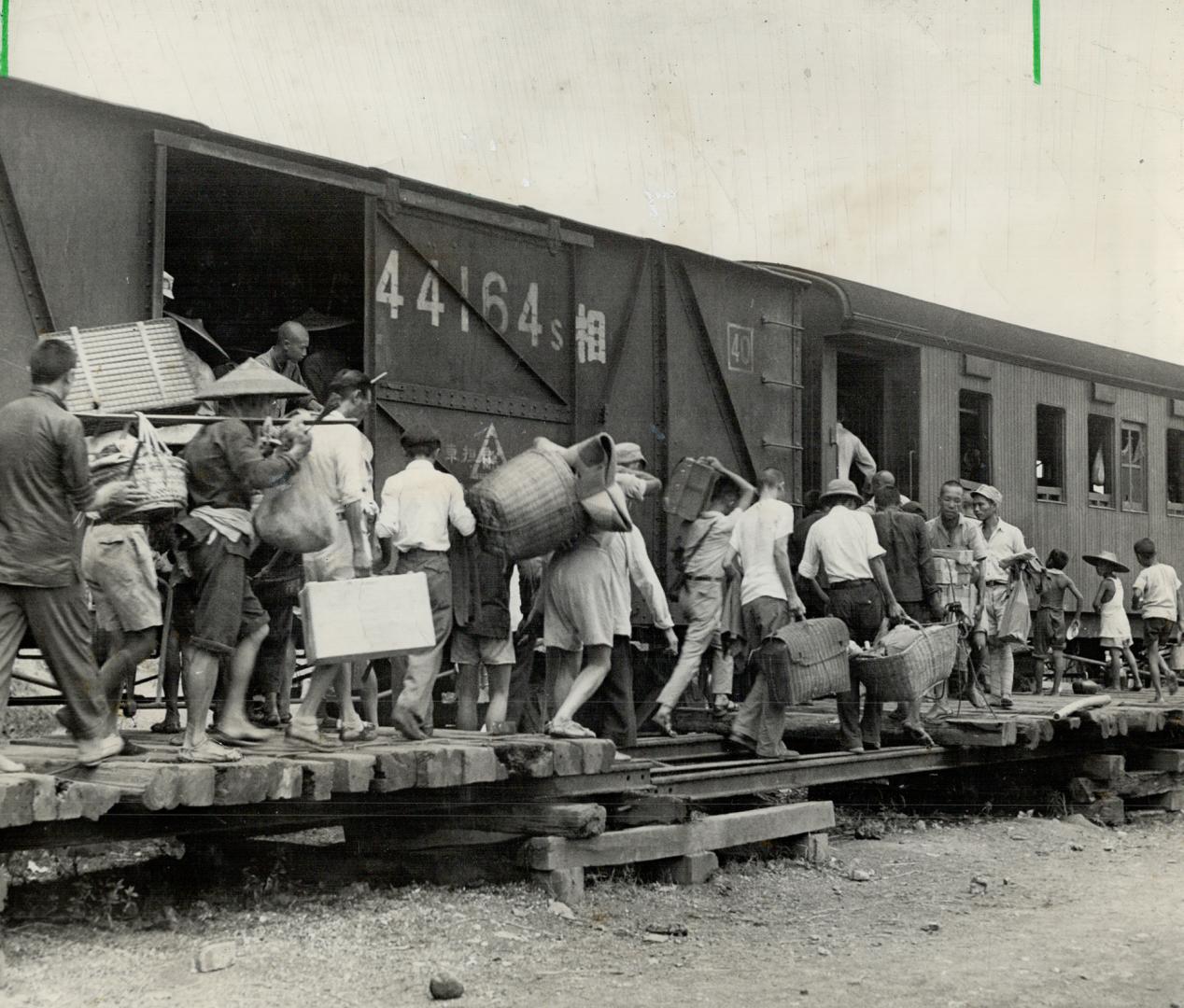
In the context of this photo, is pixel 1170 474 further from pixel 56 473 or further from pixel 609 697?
pixel 56 473

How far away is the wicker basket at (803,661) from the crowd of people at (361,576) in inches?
8.3

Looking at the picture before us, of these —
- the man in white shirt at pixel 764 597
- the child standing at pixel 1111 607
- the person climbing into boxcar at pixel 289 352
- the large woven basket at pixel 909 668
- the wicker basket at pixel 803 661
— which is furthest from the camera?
the child standing at pixel 1111 607

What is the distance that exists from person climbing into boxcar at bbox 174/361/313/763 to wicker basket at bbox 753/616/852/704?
3.52m

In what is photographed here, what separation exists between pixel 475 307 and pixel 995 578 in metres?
5.34

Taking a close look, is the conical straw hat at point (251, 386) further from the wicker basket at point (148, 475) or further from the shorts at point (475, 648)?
the shorts at point (475, 648)

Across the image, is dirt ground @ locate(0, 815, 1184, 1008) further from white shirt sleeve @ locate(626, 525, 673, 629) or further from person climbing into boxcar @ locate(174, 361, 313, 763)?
white shirt sleeve @ locate(626, 525, 673, 629)

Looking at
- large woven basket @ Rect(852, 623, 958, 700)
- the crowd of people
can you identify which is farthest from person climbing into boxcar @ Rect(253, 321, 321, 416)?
large woven basket @ Rect(852, 623, 958, 700)

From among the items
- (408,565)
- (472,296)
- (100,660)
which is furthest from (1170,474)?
(100,660)

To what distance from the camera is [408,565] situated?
709 cm

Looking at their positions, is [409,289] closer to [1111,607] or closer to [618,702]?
[618,702]

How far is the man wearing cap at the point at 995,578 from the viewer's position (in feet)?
39.7

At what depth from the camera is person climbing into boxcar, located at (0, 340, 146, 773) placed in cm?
501

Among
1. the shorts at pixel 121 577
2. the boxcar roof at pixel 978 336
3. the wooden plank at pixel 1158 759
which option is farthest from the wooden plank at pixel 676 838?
the boxcar roof at pixel 978 336

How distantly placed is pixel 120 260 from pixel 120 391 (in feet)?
3.19
